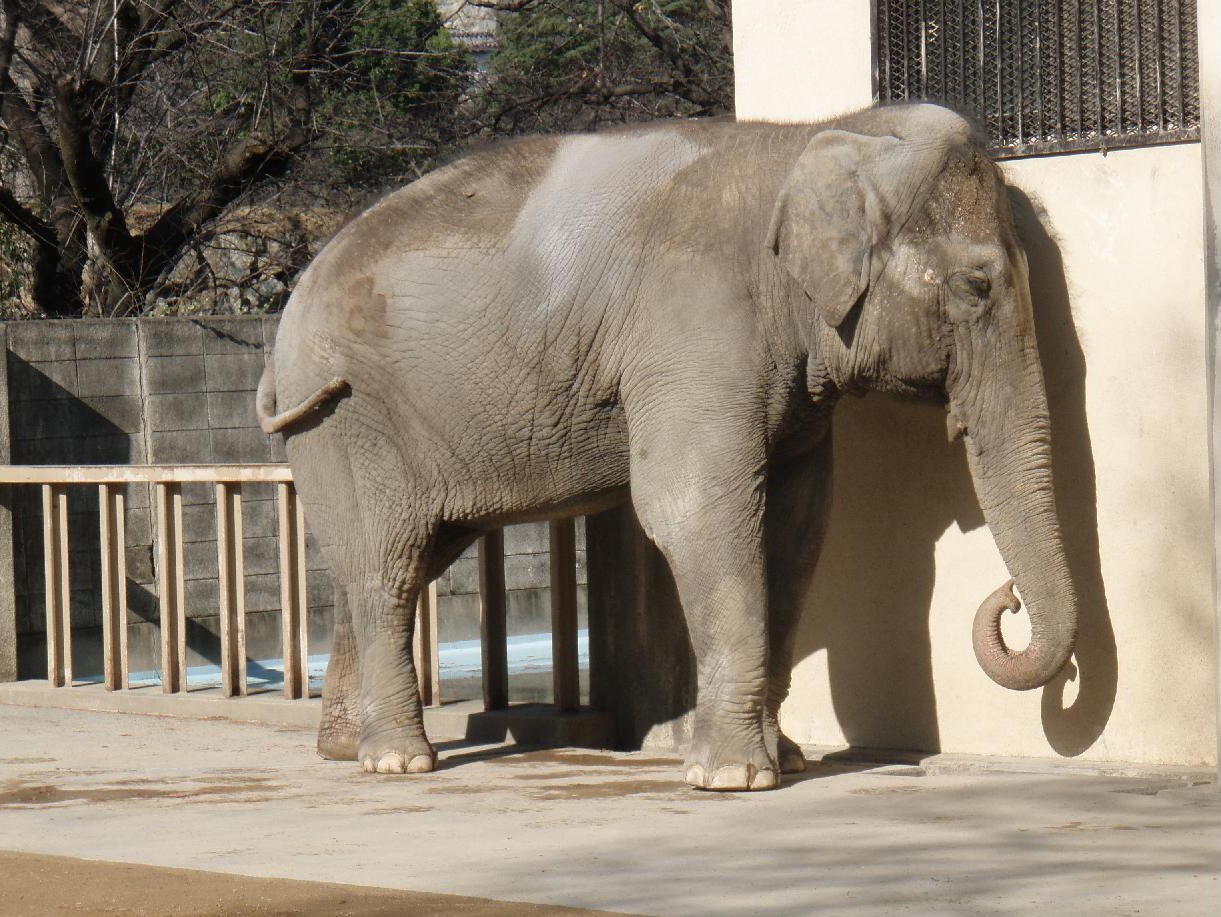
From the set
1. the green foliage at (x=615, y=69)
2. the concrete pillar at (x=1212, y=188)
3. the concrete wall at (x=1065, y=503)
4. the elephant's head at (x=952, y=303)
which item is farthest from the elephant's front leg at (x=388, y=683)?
the green foliage at (x=615, y=69)

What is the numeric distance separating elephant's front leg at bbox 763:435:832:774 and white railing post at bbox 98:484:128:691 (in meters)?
4.01

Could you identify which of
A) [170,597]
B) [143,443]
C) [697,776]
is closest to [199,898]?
[697,776]

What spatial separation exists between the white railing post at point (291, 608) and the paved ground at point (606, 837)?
4.74 ft

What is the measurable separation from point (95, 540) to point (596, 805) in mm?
6420

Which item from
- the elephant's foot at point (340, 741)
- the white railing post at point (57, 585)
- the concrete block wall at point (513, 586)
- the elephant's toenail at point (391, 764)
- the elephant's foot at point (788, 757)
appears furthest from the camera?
the concrete block wall at point (513, 586)

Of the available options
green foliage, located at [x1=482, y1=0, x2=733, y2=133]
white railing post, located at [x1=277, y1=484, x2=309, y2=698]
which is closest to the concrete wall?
white railing post, located at [x1=277, y1=484, x2=309, y2=698]

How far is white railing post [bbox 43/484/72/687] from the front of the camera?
10625 mm

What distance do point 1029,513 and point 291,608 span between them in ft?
13.3

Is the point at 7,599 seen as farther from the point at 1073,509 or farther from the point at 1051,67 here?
the point at 1051,67

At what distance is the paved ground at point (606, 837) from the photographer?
5.16m

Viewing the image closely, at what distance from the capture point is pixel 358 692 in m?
8.30

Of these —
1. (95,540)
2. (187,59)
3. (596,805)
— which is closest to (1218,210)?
(596,805)

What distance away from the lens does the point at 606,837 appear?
6.13m

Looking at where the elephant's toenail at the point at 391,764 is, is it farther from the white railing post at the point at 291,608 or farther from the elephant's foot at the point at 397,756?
the white railing post at the point at 291,608
